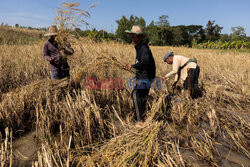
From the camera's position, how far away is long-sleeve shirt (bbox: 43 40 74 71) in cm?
284

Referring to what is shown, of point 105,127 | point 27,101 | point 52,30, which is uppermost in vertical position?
point 52,30

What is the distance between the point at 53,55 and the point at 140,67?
1.82 meters

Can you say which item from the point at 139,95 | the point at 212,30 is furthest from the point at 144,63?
the point at 212,30

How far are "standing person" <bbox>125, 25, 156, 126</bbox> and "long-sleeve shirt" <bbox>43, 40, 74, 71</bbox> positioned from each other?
1443mm

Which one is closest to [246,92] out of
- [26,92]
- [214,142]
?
[214,142]

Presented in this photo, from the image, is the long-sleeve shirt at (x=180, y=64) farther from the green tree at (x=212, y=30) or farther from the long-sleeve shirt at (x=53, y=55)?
the green tree at (x=212, y=30)

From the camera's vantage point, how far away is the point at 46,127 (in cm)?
217

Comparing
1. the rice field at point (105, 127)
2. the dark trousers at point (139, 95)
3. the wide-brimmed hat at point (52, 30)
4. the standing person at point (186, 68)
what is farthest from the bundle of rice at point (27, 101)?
the standing person at point (186, 68)

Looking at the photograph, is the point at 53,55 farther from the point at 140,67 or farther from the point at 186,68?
the point at 186,68

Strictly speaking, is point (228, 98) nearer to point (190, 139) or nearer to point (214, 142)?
point (214, 142)

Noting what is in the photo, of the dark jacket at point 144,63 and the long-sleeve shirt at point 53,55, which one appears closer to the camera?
the dark jacket at point 144,63

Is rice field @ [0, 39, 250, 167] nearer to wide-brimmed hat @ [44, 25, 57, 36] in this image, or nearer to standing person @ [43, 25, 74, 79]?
standing person @ [43, 25, 74, 79]

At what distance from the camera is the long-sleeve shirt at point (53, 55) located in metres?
2.84

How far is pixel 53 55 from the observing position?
2.91 m
